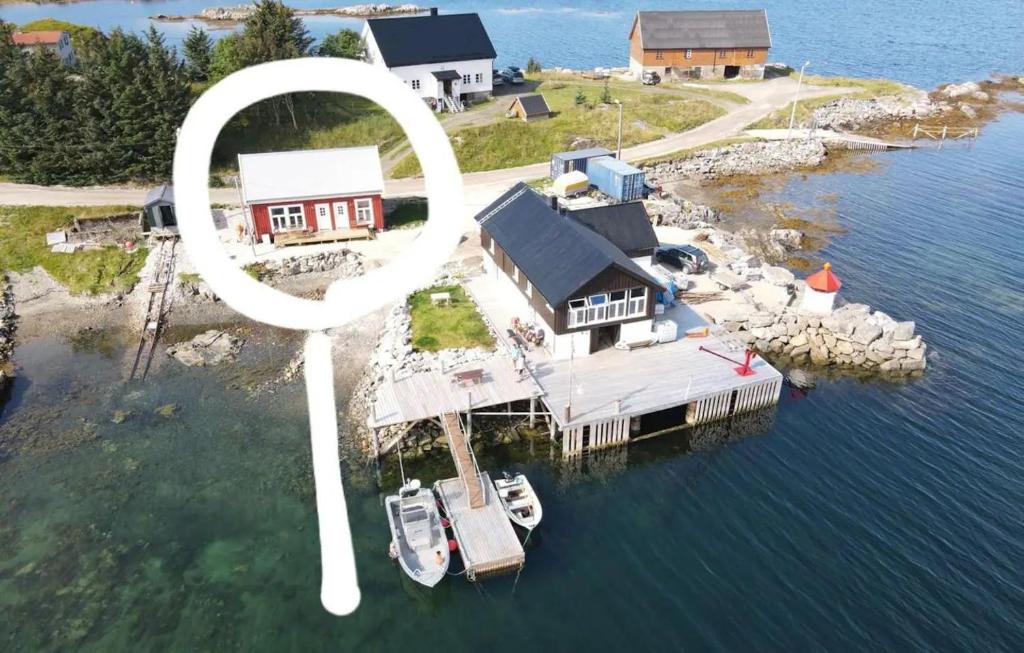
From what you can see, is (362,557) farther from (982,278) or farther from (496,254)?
(982,278)

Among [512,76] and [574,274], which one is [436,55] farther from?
[574,274]

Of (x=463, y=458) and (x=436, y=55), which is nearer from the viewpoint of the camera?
(x=463, y=458)

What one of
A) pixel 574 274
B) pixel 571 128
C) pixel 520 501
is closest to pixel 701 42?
pixel 571 128

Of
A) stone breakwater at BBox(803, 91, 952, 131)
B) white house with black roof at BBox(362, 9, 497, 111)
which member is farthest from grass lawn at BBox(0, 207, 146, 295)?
stone breakwater at BBox(803, 91, 952, 131)

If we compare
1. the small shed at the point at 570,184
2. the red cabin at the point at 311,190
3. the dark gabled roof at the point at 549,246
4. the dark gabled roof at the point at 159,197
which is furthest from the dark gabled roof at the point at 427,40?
the dark gabled roof at the point at 549,246

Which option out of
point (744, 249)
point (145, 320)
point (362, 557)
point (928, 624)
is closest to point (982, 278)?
point (744, 249)

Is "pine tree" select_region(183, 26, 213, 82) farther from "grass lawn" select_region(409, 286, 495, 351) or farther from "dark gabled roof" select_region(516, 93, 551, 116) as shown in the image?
"grass lawn" select_region(409, 286, 495, 351)
